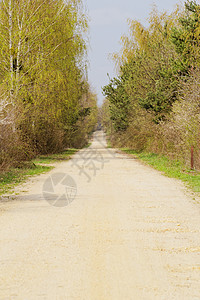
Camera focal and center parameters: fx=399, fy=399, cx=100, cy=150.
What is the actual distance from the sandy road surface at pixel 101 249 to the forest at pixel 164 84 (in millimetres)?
7880

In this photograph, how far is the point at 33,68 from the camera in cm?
1992

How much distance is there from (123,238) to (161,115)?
1825cm

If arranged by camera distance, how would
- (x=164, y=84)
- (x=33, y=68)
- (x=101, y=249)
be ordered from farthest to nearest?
(x=164, y=84)
(x=33, y=68)
(x=101, y=249)

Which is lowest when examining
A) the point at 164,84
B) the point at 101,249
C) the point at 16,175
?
the point at 16,175

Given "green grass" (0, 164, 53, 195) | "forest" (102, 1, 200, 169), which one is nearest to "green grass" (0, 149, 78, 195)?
"green grass" (0, 164, 53, 195)

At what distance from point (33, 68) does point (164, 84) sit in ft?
24.5

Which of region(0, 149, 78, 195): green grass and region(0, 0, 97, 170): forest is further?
region(0, 0, 97, 170): forest

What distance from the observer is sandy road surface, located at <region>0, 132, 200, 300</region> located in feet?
13.5

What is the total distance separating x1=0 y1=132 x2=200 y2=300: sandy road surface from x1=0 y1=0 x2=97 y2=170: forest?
24.0 ft

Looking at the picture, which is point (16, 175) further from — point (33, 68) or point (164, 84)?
point (164, 84)

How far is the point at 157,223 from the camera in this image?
7215mm

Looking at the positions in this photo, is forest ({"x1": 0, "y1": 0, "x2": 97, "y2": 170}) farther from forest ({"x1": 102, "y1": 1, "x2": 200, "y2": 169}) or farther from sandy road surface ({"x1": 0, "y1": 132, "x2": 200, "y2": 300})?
sandy road surface ({"x1": 0, "y1": 132, "x2": 200, "y2": 300})

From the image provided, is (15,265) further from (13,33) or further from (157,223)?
(13,33)

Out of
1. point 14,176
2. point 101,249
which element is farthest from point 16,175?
point 101,249
